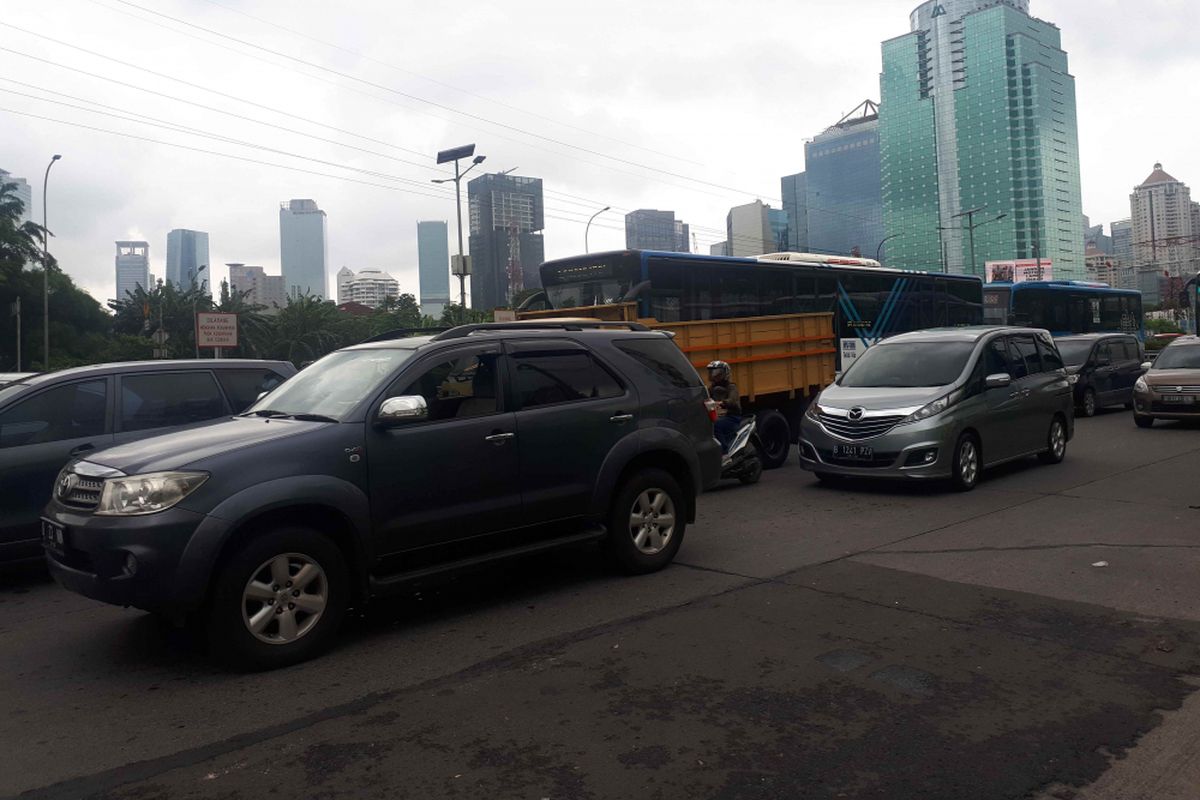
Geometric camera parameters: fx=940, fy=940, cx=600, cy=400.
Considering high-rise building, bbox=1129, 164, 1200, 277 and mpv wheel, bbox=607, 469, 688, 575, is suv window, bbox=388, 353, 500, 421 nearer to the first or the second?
mpv wheel, bbox=607, 469, 688, 575

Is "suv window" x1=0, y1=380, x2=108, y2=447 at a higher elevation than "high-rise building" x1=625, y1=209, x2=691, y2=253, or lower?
lower

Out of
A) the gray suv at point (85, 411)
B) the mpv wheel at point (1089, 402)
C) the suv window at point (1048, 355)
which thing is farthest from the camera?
the mpv wheel at point (1089, 402)

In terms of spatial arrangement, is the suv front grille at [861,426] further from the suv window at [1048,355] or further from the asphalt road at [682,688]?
the suv window at [1048,355]

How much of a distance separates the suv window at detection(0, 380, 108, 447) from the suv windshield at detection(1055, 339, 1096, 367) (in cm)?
1840

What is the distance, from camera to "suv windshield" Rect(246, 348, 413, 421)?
5.71 m

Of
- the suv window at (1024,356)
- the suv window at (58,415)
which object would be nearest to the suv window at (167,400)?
the suv window at (58,415)

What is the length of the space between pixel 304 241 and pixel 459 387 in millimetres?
176451

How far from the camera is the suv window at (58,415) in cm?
723

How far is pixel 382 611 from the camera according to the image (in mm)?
6168

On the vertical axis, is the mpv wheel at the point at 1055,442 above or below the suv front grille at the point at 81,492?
below

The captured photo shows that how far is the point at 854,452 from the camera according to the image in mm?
10289

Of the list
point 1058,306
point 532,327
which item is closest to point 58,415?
point 532,327

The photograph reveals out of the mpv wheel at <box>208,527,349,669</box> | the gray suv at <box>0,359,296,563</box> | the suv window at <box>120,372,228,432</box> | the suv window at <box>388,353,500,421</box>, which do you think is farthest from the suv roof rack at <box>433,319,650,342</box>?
the suv window at <box>120,372,228,432</box>

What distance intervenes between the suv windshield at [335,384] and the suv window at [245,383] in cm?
218
